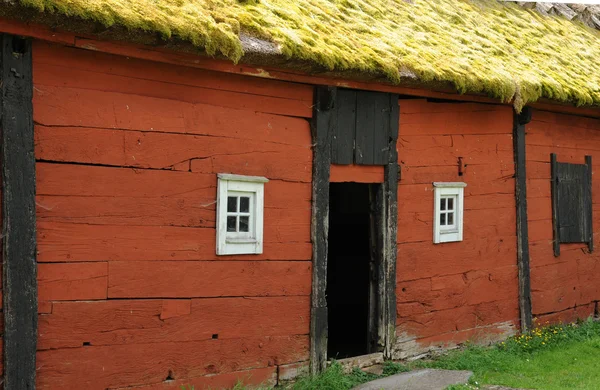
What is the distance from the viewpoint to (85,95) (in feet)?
19.9

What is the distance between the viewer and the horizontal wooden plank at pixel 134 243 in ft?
19.3

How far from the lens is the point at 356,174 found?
841cm

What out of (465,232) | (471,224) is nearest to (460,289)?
(465,232)

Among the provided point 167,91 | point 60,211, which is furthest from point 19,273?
point 167,91

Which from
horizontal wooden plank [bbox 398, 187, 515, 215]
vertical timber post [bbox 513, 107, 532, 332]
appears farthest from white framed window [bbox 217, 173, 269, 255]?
vertical timber post [bbox 513, 107, 532, 332]

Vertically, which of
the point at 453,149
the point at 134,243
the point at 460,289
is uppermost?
the point at 453,149

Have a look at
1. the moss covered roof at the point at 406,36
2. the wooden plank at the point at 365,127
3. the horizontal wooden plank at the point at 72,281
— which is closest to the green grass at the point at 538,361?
the wooden plank at the point at 365,127

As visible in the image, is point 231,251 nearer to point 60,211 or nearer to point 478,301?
point 60,211

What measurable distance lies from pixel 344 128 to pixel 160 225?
2.31 metres

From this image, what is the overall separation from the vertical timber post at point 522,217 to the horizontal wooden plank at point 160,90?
12.0ft

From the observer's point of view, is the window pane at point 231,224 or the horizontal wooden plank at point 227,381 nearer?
the horizontal wooden plank at point 227,381

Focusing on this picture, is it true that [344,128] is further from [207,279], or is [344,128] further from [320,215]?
[207,279]

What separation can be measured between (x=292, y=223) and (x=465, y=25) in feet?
14.8

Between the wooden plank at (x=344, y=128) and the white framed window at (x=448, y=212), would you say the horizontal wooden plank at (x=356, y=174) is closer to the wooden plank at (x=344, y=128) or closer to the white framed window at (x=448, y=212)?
the wooden plank at (x=344, y=128)
